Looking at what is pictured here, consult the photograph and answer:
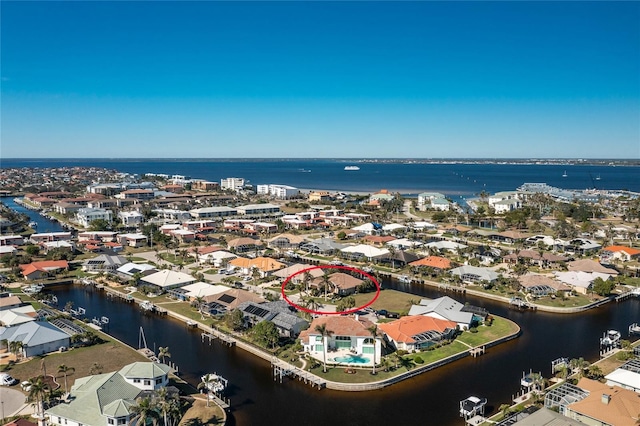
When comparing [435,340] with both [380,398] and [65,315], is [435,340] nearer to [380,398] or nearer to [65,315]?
[380,398]

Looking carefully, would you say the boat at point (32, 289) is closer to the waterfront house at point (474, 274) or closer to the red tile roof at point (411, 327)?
the red tile roof at point (411, 327)

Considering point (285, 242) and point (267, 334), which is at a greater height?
point (267, 334)

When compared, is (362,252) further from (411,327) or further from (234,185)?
(234,185)

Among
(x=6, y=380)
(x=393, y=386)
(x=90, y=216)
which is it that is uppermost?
(x=90, y=216)

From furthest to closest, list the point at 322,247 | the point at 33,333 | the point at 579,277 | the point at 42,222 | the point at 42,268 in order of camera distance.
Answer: the point at 42,222 → the point at 322,247 → the point at 42,268 → the point at 579,277 → the point at 33,333

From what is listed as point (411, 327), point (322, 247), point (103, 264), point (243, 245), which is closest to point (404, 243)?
point (322, 247)

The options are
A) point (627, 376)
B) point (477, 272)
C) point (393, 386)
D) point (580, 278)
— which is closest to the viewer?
point (627, 376)
